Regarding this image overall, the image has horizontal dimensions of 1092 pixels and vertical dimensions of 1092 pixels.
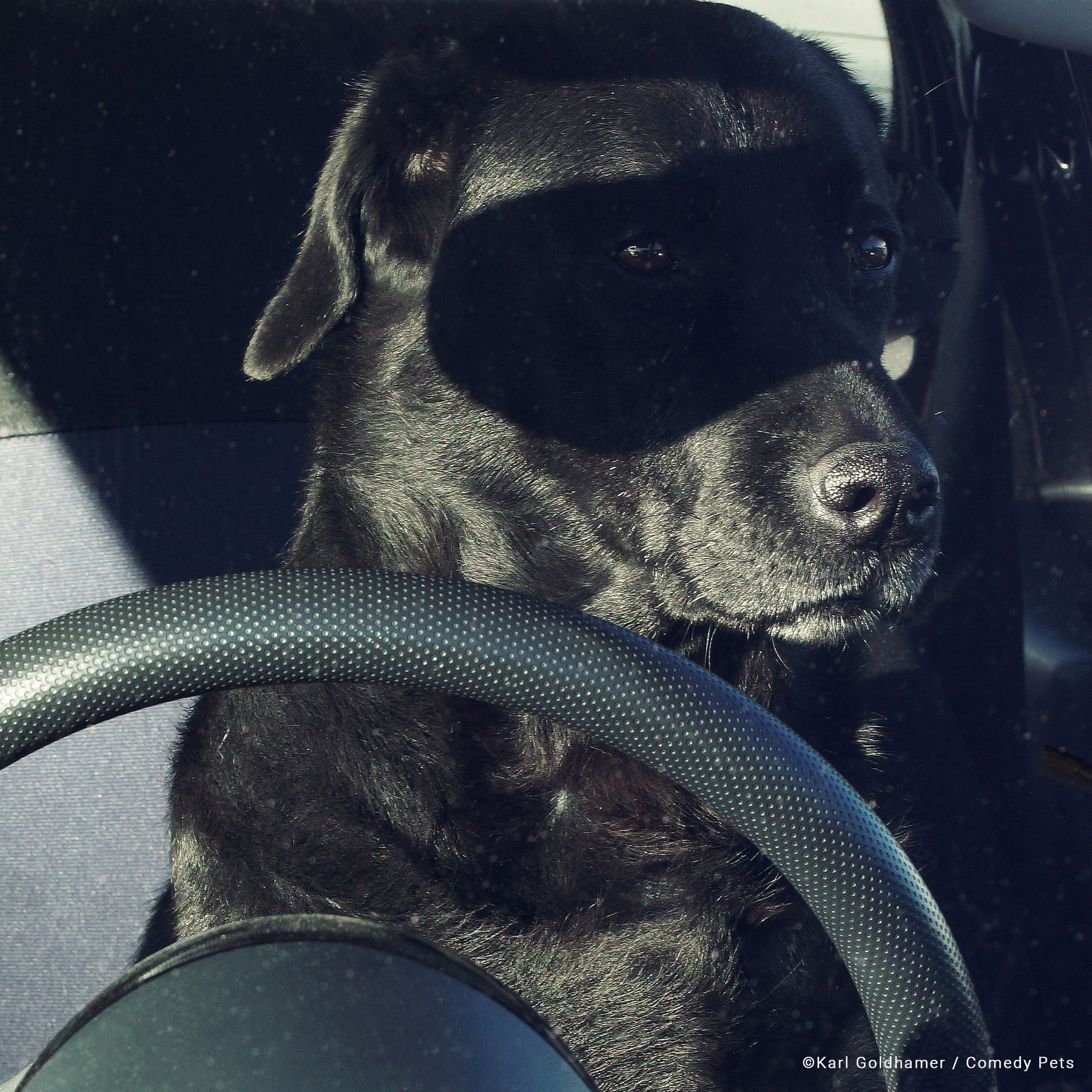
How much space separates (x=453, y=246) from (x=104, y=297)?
20.6 inches

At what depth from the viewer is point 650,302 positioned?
5.01 ft

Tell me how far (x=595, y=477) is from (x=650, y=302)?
266 millimetres

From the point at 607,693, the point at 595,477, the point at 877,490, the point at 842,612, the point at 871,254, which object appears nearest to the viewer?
the point at 607,693

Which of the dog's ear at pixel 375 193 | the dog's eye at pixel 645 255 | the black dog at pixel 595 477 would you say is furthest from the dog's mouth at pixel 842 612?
the dog's ear at pixel 375 193

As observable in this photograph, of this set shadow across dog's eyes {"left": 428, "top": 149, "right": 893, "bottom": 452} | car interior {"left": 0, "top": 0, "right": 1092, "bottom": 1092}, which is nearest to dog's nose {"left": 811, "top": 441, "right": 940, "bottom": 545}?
shadow across dog's eyes {"left": 428, "top": 149, "right": 893, "bottom": 452}

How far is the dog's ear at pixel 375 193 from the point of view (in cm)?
155

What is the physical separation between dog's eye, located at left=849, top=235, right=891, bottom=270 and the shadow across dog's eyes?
106 millimetres

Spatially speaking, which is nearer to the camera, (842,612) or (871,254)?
(842,612)

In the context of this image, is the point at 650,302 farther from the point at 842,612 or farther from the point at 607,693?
the point at 607,693

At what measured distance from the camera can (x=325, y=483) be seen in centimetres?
159

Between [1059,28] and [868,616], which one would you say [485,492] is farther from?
[1059,28]

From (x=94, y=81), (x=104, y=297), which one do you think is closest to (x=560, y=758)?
(x=104, y=297)

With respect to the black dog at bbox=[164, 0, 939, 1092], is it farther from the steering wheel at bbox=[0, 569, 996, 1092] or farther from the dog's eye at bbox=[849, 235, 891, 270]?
the steering wheel at bbox=[0, 569, 996, 1092]

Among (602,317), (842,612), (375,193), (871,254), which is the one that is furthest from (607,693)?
(871,254)
